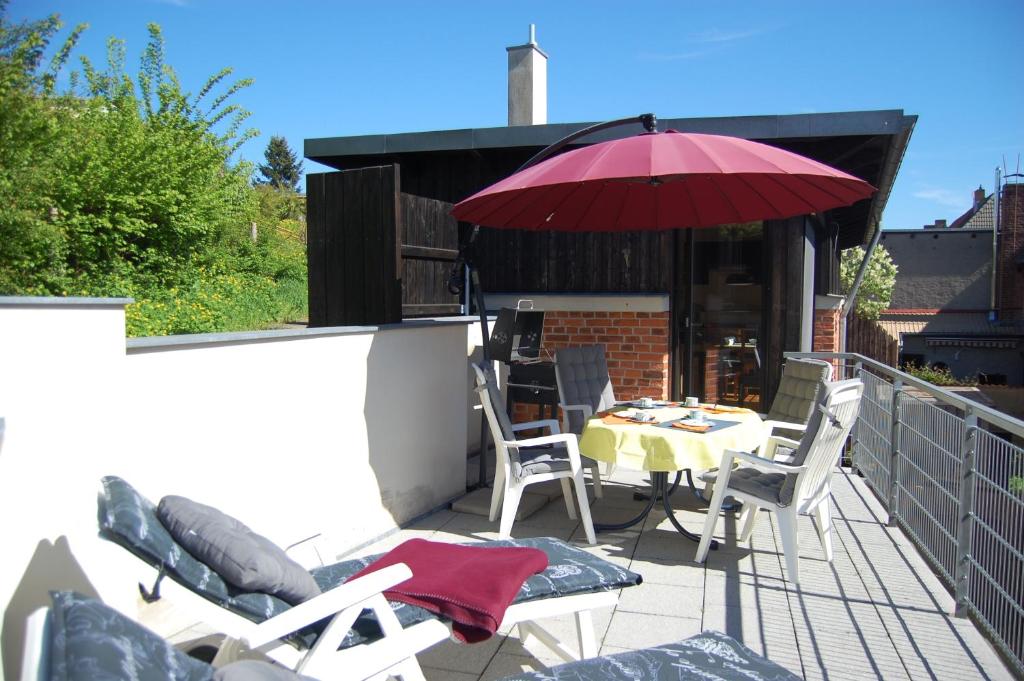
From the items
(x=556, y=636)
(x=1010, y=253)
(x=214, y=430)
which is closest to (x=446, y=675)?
(x=556, y=636)

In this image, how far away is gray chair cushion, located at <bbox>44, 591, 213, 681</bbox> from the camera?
49.7 inches

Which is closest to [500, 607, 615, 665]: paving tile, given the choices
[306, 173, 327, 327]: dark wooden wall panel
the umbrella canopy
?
the umbrella canopy

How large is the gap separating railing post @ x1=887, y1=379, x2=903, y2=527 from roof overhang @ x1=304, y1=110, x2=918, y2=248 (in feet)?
8.68

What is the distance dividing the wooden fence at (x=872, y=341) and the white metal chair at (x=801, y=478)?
50.8 feet

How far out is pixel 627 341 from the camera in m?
7.34

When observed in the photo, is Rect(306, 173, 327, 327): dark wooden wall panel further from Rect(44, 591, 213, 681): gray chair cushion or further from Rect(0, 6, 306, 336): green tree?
Rect(0, 6, 306, 336): green tree

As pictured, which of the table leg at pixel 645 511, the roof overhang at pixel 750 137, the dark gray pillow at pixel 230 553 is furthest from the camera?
the roof overhang at pixel 750 137

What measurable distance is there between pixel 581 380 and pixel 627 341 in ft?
6.54

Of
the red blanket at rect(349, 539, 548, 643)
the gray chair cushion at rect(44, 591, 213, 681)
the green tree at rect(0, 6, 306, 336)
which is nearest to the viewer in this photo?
the gray chair cushion at rect(44, 591, 213, 681)

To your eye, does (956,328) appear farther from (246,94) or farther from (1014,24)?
(246,94)

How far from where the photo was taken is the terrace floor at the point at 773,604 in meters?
2.83

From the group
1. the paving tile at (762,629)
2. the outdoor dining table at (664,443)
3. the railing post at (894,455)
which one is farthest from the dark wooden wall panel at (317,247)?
the railing post at (894,455)

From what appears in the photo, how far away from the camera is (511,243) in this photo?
7703 millimetres

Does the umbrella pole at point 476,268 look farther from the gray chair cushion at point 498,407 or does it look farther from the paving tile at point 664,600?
the paving tile at point 664,600
